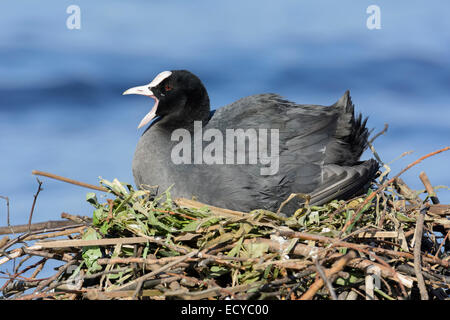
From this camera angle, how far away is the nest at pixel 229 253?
2709mm

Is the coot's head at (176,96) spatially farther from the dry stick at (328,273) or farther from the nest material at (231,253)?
the dry stick at (328,273)

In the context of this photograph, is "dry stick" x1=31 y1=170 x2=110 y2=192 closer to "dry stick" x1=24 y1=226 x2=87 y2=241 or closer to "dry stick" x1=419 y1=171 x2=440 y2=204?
"dry stick" x1=24 y1=226 x2=87 y2=241

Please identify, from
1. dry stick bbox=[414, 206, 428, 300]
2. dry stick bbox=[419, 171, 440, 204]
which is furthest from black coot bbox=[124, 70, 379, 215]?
dry stick bbox=[414, 206, 428, 300]

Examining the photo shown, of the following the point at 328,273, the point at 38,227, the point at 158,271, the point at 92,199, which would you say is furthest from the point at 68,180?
the point at 328,273

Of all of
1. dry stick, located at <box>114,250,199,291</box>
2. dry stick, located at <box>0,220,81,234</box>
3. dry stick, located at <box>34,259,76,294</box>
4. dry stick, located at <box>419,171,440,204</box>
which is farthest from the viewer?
dry stick, located at <box>419,171,440,204</box>

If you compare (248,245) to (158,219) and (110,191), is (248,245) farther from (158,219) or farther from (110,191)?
(110,191)

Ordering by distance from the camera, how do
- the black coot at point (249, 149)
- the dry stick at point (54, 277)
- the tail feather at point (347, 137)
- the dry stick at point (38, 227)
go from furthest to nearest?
the tail feather at point (347, 137)
the black coot at point (249, 149)
the dry stick at point (38, 227)
the dry stick at point (54, 277)

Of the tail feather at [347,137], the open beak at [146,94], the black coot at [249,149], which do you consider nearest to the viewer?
the black coot at [249,149]

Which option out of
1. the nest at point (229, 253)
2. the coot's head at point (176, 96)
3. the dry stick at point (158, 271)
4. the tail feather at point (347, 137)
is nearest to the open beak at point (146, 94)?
the coot's head at point (176, 96)

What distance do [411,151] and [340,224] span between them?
29.2 inches

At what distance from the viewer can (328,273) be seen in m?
2.56

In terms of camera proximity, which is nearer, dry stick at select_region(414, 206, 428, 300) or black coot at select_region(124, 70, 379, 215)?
dry stick at select_region(414, 206, 428, 300)

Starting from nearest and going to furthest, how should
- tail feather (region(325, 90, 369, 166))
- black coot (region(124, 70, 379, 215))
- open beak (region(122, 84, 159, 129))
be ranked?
black coot (region(124, 70, 379, 215)) < tail feather (region(325, 90, 369, 166)) < open beak (region(122, 84, 159, 129))

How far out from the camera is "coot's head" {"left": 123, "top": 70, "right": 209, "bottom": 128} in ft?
14.5
